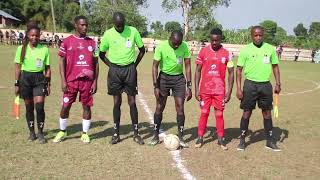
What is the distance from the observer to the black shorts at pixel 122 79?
8.30m

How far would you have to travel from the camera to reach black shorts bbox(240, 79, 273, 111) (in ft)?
27.2

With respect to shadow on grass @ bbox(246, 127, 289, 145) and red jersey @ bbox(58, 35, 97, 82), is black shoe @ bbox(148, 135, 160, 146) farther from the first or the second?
shadow on grass @ bbox(246, 127, 289, 145)

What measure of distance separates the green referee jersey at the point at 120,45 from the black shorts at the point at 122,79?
97mm

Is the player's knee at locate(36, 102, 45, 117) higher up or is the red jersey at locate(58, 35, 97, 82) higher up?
the red jersey at locate(58, 35, 97, 82)

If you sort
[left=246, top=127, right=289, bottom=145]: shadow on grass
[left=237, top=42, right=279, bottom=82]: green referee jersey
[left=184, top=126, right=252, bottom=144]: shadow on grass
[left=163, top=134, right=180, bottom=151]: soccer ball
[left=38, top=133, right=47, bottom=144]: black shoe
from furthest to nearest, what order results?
[left=246, top=127, right=289, bottom=145]: shadow on grass, [left=184, top=126, right=252, bottom=144]: shadow on grass, [left=38, top=133, right=47, bottom=144]: black shoe, [left=237, top=42, right=279, bottom=82]: green referee jersey, [left=163, top=134, right=180, bottom=151]: soccer ball

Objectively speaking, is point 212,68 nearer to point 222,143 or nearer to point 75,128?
point 222,143

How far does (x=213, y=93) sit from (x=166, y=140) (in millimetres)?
1179

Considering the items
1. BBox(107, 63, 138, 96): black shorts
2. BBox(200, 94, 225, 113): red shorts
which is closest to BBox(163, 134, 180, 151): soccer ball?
BBox(200, 94, 225, 113): red shorts

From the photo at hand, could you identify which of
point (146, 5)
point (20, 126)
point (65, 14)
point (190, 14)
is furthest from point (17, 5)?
point (20, 126)

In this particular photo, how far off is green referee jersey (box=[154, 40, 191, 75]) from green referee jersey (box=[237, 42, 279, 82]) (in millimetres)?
1020

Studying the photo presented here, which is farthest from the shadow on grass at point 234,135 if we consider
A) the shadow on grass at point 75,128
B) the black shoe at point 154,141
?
the shadow on grass at point 75,128

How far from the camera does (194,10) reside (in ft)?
191

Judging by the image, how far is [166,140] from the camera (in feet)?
26.9

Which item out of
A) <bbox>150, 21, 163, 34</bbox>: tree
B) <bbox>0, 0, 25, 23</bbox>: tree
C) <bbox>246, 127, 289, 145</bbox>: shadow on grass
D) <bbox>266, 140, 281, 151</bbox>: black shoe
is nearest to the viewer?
<bbox>266, 140, 281, 151</bbox>: black shoe
